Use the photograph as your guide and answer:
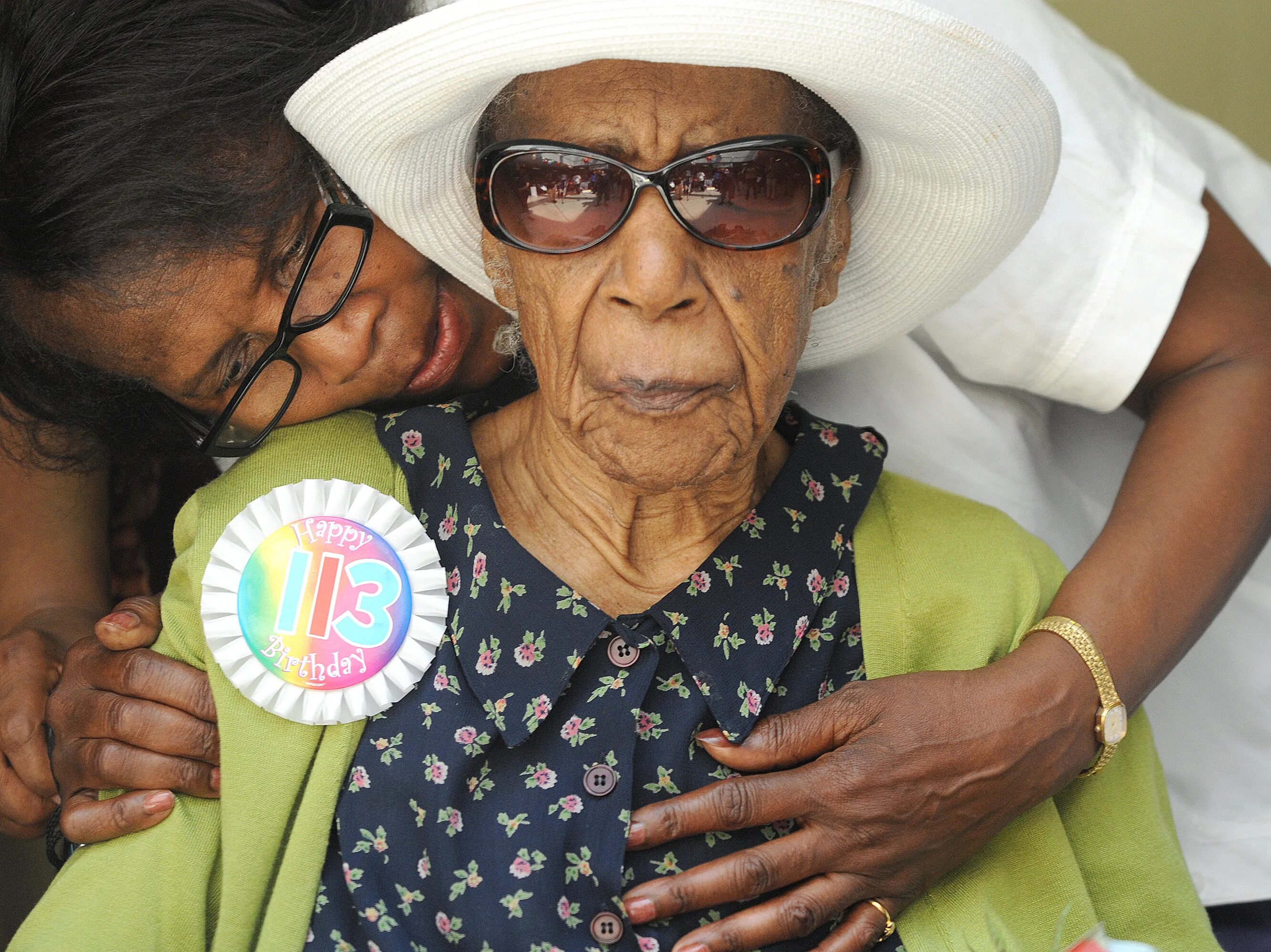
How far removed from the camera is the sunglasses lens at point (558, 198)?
181 cm

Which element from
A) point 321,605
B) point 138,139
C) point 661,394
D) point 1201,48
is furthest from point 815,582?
point 1201,48

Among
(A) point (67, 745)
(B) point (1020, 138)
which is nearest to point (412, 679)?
(A) point (67, 745)

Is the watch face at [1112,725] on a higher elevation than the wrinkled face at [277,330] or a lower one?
lower

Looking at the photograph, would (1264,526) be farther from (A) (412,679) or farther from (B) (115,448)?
(B) (115,448)

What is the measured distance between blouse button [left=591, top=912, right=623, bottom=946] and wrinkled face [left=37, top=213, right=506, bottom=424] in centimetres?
101

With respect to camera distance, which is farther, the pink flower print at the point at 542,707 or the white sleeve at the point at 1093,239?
the white sleeve at the point at 1093,239

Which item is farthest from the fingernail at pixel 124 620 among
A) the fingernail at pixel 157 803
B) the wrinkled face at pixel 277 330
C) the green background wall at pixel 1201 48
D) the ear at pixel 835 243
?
the green background wall at pixel 1201 48

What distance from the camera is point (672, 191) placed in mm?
1796

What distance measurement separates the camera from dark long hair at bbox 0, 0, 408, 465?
196cm

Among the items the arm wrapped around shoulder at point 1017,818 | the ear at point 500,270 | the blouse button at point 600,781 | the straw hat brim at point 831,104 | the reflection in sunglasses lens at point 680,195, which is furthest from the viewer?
the ear at point 500,270

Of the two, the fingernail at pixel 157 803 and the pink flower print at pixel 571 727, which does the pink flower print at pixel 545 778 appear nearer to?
the pink flower print at pixel 571 727

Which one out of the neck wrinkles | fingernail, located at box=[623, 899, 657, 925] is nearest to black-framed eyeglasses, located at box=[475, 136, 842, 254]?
the neck wrinkles

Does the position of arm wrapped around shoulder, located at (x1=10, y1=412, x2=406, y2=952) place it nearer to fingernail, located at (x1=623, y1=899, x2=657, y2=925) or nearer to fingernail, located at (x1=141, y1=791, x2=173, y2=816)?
fingernail, located at (x1=141, y1=791, x2=173, y2=816)

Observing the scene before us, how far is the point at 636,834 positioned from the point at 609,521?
0.54m
